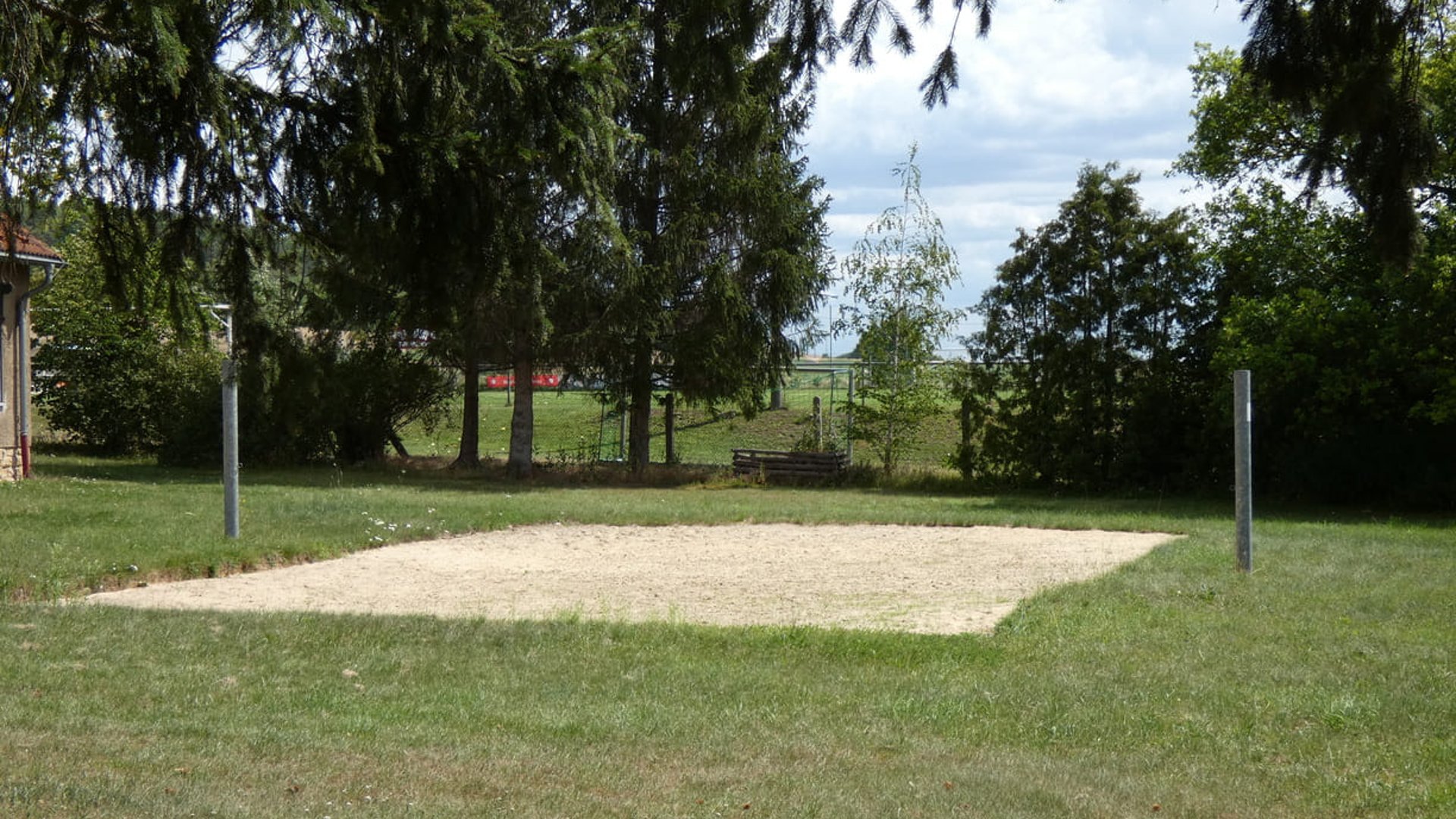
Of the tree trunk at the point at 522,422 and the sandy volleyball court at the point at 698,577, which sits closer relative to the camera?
the sandy volleyball court at the point at 698,577

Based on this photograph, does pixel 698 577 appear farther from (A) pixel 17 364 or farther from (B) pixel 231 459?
(A) pixel 17 364

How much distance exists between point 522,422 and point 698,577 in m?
14.0

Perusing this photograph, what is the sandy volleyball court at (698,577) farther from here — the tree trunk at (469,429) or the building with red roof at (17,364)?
the tree trunk at (469,429)

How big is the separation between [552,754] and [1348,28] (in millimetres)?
4368

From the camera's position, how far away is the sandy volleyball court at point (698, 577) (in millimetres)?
10656

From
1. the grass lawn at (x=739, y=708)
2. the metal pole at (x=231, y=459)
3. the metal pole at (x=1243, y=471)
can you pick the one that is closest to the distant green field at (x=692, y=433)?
the metal pole at (x=1243, y=471)

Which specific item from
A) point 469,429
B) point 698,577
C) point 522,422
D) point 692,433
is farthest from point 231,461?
point 692,433

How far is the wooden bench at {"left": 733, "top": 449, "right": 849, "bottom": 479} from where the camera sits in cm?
2519

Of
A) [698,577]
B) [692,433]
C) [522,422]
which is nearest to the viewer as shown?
[698,577]

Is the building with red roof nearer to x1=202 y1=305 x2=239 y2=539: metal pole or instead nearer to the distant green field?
x1=202 y1=305 x2=239 y2=539: metal pole

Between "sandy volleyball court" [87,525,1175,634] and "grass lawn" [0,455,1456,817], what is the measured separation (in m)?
0.77

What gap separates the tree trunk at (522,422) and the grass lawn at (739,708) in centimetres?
1346

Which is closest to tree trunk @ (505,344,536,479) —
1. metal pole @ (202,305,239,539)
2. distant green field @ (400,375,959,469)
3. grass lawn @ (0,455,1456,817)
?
distant green field @ (400,375,959,469)

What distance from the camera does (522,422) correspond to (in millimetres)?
Answer: 26281
